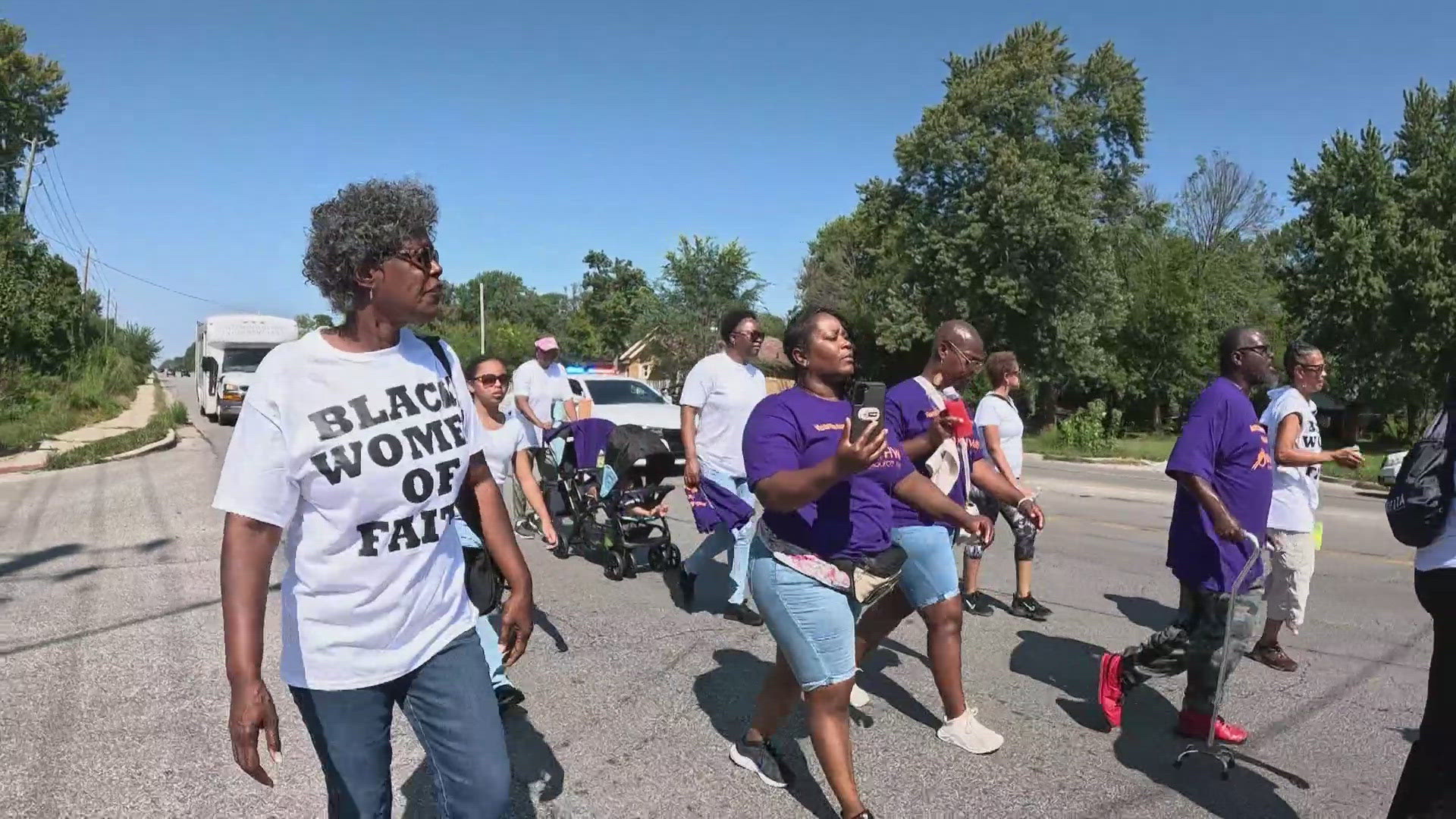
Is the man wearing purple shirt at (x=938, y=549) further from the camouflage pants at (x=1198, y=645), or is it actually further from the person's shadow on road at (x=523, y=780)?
the person's shadow on road at (x=523, y=780)

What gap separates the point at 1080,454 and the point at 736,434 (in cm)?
1905

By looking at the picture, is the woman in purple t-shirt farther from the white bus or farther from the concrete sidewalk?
the white bus

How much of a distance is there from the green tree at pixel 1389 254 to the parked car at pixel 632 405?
22482 millimetres

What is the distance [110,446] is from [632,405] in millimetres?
9412

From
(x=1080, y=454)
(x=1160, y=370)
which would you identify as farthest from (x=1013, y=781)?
(x=1160, y=370)

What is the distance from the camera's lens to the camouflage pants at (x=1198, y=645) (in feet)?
13.3

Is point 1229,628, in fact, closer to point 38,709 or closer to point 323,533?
point 323,533

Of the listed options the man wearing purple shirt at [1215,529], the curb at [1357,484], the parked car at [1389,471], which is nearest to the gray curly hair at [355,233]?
the man wearing purple shirt at [1215,529]

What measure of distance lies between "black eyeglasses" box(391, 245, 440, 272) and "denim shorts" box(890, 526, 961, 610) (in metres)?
2.33

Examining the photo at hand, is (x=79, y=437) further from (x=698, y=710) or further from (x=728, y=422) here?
(x=698, y=710)

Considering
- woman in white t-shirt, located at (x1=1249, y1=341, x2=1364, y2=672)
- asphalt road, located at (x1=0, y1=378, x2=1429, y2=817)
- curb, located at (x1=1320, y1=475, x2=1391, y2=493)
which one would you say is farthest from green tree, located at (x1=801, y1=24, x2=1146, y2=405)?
woman in white t-shirt, located at (x1=1249, y1=341, x2=1364, y2=672)

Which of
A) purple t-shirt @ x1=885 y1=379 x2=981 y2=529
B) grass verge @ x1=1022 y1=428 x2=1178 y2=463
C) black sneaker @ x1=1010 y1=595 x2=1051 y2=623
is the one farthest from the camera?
grass verge @ x1=1022 y1=428 x2=1178 y2=463

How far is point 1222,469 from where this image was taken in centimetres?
424

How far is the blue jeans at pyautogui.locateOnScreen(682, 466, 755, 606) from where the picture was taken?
638 centimetres
